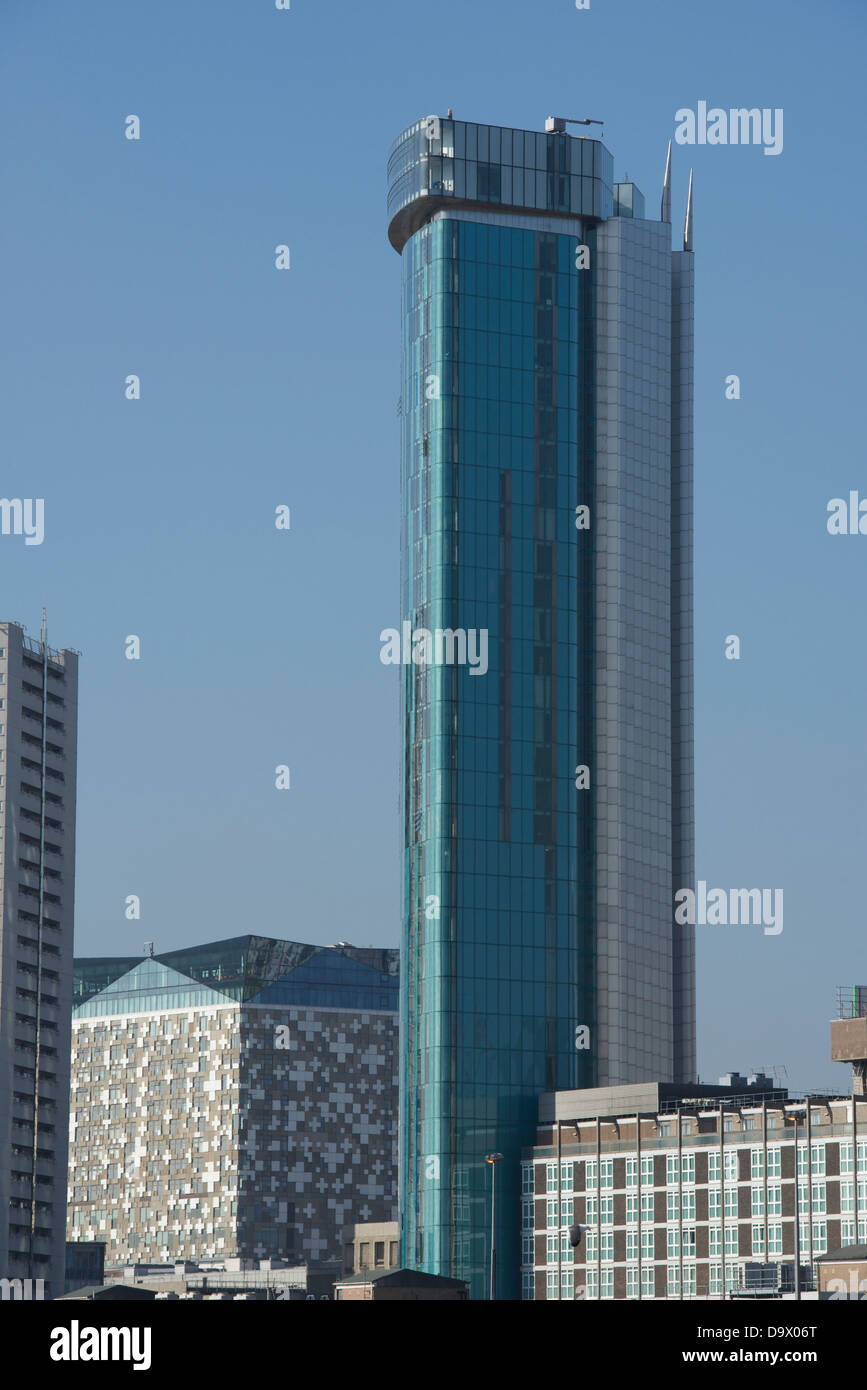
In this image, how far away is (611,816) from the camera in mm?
196125

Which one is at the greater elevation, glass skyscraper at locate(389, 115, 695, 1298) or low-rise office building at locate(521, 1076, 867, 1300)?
glass skyscraper at locate(389, 115, 695, 1298)

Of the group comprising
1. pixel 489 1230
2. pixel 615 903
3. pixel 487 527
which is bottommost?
pixel 489 1230

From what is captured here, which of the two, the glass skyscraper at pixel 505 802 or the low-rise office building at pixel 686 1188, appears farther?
the glass skyscraper at pixel 505 802

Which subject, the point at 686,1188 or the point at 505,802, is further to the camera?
the point at 505,802

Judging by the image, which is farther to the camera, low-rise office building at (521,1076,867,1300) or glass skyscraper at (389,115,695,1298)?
glass skyscraper at (389,115,695,1298)

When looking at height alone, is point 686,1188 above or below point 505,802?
below

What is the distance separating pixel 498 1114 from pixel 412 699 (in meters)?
38.2

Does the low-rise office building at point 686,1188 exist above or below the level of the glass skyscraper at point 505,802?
below

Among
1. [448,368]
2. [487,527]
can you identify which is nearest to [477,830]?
[487,527]
